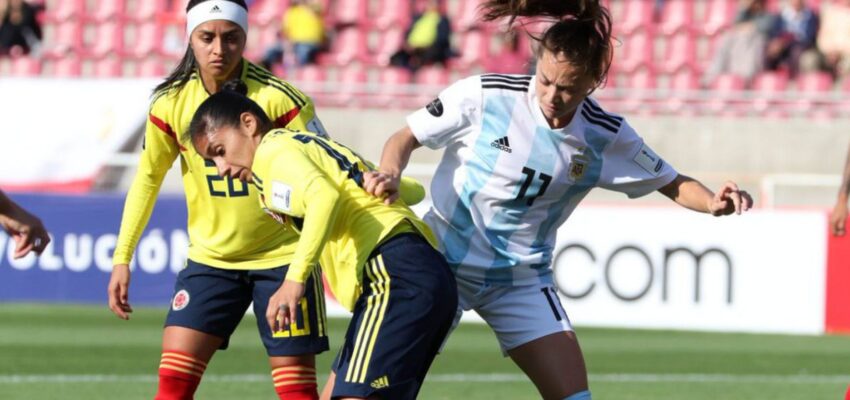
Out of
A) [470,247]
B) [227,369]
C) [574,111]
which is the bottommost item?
[227,369]

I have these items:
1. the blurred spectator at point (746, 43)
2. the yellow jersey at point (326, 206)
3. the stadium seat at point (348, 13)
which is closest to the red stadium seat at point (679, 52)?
the blurred spectator at point (746, 43)

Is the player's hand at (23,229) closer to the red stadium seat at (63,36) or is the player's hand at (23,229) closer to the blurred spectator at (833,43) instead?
the blurred spectator at (833,43)

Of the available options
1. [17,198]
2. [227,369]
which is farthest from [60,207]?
[227,369]

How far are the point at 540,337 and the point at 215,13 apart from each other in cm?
186

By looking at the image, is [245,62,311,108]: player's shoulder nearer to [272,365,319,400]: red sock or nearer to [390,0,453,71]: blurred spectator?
[272,365,319,400]: red sock

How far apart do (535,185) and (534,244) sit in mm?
248

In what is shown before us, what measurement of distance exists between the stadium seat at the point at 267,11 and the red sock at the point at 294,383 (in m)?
14.0

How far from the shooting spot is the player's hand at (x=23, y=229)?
5.34 m

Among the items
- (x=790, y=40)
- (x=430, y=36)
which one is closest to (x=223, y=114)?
(x=430, y=36)

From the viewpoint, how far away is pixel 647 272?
1288 cm

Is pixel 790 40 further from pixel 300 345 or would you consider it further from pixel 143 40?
pixel 300 345

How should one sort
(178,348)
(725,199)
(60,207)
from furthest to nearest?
(60,207) < (178,348) < (725,199)

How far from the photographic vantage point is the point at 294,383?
599 centimetres

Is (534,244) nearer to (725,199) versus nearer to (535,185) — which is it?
(535,185)
